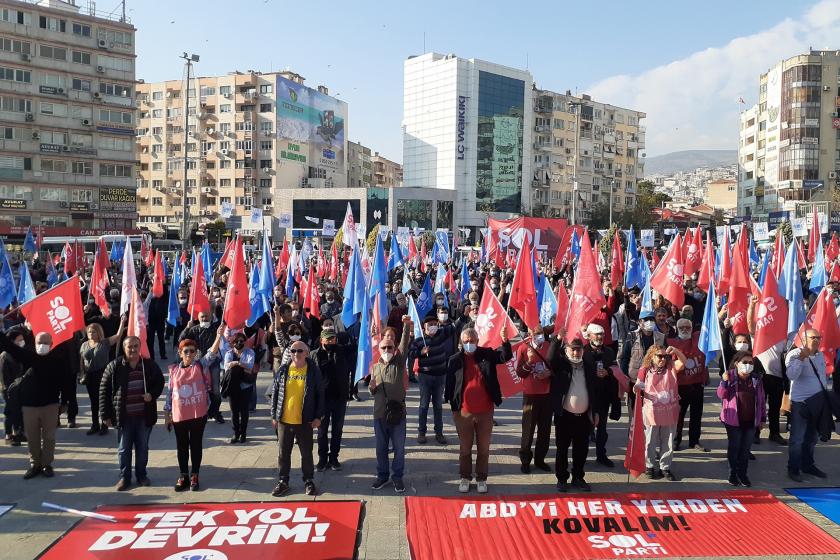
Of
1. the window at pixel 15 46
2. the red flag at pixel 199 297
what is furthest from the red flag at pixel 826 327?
the window at pixel 15 46

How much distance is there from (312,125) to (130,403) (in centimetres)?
8068

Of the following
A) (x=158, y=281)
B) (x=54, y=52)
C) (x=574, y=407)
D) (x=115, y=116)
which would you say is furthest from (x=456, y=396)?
(x=115, y=116)

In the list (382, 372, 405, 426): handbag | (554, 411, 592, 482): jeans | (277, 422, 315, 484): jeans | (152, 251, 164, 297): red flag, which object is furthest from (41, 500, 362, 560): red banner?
(152, 251, 164, 297): red flag

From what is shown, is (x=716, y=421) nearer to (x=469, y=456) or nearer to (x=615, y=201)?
(x=469, y=456)

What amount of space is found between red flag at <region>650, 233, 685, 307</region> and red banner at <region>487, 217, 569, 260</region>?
14.3 metres

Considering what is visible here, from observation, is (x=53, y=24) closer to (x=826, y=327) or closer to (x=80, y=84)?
(x=80, y=84)

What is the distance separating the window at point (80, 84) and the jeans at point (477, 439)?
61520 mm

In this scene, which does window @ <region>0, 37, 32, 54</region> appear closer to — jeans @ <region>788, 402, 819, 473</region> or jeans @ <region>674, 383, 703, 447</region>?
jeans @ <region>674, 383, 703, 447</region>

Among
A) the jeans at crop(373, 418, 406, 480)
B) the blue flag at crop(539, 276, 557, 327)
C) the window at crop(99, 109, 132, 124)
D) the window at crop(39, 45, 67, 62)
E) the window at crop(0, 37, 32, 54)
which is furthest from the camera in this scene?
the window at crop(99, 109, 132, 124)

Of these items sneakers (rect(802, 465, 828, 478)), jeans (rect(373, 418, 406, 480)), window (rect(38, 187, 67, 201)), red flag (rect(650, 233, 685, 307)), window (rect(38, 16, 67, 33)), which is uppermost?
window (rect(38, 16, 67, 33))

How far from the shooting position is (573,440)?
755cm

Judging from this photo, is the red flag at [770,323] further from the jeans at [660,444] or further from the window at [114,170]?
the window at [114,170]

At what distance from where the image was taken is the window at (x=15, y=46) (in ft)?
181

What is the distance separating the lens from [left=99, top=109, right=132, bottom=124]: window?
2378 inches
